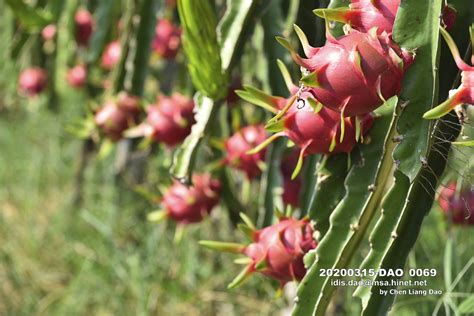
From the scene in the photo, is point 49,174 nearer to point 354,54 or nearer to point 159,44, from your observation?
point 159,44

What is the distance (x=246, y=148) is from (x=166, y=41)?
0.70 metres

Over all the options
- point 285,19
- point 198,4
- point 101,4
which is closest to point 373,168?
point 198,4

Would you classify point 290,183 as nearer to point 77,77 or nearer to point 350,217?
point 350,217

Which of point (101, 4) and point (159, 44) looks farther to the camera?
point (159, 44)

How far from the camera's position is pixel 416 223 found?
967mm

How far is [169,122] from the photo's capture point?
1.75 metres

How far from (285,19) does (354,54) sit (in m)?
0.84

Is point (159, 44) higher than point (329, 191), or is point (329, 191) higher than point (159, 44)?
point (329, 191)

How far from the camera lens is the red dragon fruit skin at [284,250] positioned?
1.10 meters

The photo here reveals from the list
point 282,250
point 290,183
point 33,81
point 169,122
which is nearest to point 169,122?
point 169,122

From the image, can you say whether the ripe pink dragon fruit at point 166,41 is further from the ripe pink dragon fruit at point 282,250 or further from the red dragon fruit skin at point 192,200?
the ripe pink dragon fruit at point 282,250

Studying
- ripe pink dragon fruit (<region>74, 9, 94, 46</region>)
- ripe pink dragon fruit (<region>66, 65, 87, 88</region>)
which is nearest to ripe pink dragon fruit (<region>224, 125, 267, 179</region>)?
ripe pink dragon fruit (<region>74, 9, 94, 46</region>)

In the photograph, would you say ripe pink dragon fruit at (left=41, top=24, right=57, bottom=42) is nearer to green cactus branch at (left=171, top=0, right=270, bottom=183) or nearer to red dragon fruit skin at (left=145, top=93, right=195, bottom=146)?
red dragon fruit skin at (left=145, top=93, right=195, bottom=146)

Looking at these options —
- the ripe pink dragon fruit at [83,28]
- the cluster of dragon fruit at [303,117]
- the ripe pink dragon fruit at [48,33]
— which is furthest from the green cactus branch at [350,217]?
the ripe pink dragon fruit at [48,33]
